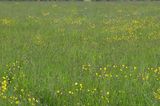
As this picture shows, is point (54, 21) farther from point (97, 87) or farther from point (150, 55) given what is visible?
point (97, 87)

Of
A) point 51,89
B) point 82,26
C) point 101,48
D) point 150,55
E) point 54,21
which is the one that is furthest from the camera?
point 54,21

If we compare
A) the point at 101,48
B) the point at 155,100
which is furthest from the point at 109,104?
the point at 101,48

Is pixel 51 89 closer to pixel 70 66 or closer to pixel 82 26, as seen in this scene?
pixel 70 66

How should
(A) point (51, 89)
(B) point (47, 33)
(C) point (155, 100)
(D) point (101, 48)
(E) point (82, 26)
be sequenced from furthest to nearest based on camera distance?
(E) point (82, 26), (B) point (47, 33), (D) point (101, 48), (A) point (51, 89), (C) point (155, 100)

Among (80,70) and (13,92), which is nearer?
(13,92)

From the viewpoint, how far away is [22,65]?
24.9ft

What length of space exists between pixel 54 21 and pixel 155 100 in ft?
42.1

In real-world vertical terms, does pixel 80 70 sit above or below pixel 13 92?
above

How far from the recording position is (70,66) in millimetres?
7629

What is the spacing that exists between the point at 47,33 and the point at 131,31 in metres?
3.27

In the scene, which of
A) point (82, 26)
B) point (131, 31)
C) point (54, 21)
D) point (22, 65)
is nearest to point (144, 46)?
point (131, 31)

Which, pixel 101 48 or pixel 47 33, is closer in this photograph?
pixel 101 48

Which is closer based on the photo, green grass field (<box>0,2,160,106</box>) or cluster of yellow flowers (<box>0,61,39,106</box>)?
cluster of yellow flowers (<box>0,61,39,106</box>)

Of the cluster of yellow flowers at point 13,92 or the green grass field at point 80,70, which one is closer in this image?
the cluster of yellow flowers at point 13,92
